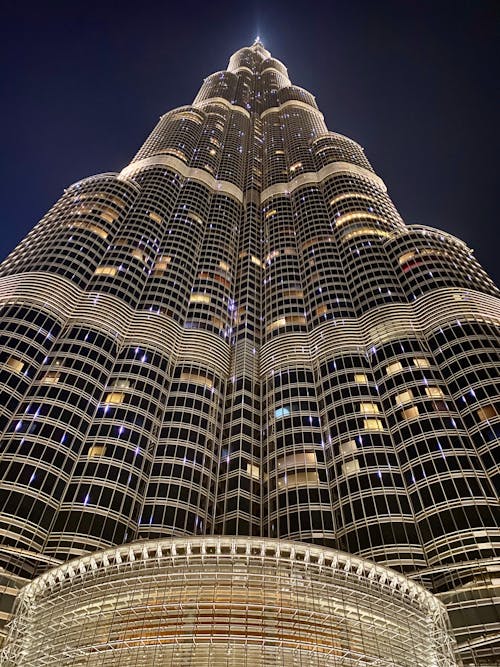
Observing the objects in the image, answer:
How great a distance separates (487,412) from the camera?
177ft

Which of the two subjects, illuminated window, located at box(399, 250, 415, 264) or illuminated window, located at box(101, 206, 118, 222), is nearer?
illuminated window, located at box(399, 250, 415, 264)

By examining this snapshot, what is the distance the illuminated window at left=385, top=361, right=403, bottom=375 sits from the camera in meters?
62.6

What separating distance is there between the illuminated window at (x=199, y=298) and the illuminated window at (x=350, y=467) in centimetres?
3513

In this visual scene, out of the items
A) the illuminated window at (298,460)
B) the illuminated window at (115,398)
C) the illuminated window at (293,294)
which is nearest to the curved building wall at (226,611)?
the illuminated window at (298,460)

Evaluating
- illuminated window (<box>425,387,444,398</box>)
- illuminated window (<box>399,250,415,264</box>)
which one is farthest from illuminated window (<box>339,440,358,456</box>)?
illuminated window (<box>399,250,415,264</box>)

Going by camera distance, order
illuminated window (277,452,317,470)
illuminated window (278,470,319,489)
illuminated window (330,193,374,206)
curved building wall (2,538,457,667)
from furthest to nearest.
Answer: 1. illuminated window (330,193,374,206)
2. illuminated window (277,452,317,470)
3. illuminated window (278,470,319,489)
4. curved building wall (2,538,457,667)

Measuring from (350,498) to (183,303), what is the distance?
38236mm

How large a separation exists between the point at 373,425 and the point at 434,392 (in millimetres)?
7151

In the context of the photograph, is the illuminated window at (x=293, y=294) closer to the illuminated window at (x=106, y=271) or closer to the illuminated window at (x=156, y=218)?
the illuminated window at (x=106, y=271)

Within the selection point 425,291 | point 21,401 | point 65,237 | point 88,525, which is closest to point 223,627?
point 88,525

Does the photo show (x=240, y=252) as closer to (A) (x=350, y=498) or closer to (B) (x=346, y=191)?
(B) (x=346, y=191)

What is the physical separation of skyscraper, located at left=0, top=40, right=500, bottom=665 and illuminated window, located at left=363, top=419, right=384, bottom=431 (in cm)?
64

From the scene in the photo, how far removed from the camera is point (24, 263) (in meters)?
72.8

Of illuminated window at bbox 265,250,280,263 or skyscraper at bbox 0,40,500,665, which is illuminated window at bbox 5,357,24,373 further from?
illuminated window at bbox 265,250,280,263
